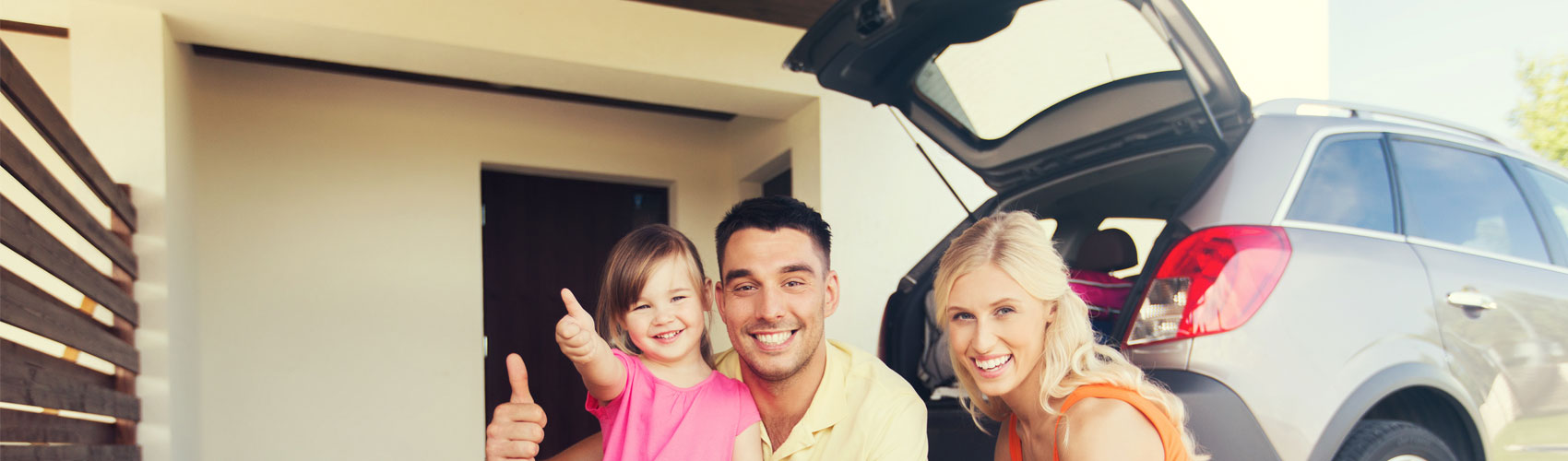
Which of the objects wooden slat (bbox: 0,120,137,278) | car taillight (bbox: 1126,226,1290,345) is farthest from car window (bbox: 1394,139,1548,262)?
wooden slat (bbox: 0,120,137,278)

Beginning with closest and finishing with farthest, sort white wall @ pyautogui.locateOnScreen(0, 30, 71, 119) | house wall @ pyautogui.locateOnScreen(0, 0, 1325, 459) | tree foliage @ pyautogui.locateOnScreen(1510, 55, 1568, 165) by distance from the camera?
house wall @ pyautogui.locateOnScreen(0, 0, 1325, 459) < white wall @ pyautogui.locateOnScreen(0, 30, 71, 119) < tree foliage @ pyautogui.locateOnScreen(1510, 55, 1568, 165)

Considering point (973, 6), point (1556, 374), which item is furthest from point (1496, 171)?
point (973, 6)

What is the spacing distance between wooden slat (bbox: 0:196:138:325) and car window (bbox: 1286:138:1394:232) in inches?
120

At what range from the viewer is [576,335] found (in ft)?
5.28

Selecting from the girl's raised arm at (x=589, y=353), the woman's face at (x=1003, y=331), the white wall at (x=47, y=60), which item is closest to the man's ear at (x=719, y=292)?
the girl's raised arm at (x=589, y=353)

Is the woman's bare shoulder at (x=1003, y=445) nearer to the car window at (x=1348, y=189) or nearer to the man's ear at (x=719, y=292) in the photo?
the man's ear at (x=719, y=292)

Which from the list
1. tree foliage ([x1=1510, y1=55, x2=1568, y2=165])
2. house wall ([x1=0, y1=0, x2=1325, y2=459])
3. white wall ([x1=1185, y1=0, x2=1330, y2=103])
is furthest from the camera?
tree foliage ([x1=1510, y1=55, x2=1568, y2=165])

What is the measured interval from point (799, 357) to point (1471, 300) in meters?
1.72

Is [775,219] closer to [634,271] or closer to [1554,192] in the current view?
[634,271]

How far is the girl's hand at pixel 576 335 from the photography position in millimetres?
1592

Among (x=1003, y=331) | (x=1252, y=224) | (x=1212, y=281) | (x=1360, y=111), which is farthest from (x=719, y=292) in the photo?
(x=1360, y=111)

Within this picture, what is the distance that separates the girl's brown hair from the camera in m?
2.02

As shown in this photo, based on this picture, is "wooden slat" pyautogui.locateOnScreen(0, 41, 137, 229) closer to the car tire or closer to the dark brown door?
the dark brown door

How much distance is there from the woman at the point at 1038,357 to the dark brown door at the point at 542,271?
4.09 metres
